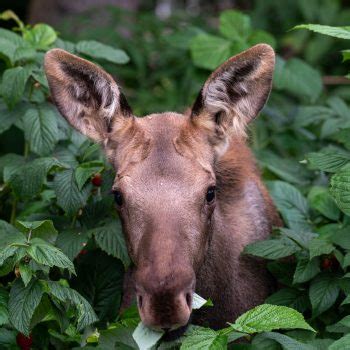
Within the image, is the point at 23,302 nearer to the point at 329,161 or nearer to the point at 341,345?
the point at 341,345

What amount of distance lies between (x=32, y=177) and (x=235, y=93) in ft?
4.79

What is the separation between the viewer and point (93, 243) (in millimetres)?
6289

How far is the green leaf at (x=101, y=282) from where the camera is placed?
6.13m

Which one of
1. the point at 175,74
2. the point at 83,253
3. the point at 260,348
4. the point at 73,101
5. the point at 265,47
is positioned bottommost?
the point at 175,74

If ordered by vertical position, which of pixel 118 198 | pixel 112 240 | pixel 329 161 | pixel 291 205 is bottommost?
pixel 291 205

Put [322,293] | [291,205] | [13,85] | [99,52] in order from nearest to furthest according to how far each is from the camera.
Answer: [322,293] < [13,85] < [291,205] < [99,52]

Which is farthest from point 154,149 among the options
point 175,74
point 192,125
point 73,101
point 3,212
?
point 175,74

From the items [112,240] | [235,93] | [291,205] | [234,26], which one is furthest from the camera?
[234,26]

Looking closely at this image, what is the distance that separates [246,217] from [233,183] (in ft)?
0.88

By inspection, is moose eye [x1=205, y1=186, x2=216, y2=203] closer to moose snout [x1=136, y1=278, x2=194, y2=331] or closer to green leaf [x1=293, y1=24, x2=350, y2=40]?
moose snout [x1=136, y1=278, x2=194, y2=331]

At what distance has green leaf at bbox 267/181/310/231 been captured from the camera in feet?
22.7

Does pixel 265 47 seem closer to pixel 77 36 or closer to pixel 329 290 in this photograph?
pixel 329 290

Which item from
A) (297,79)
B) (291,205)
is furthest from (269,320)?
(297,79)

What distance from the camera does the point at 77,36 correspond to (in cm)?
→ 1129
